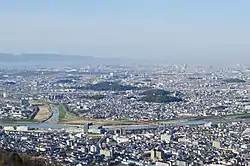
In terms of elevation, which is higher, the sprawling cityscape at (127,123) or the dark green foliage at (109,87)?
the dark green foliage at (109,87)

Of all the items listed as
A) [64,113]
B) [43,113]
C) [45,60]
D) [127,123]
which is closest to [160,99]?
[64,113]

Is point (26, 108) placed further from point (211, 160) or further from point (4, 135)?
point (211, 160)

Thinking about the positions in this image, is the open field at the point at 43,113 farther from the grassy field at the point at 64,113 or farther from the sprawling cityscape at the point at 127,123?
the grassy field at the point at 64,113

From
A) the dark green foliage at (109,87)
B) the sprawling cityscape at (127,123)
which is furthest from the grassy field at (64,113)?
the dark green foliage at (109,87)

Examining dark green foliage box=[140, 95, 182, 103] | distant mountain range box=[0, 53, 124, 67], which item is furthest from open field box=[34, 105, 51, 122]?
distant mountain range box=[0, 53, 124, 67]

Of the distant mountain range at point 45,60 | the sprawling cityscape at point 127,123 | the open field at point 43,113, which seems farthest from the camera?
the distant mountain range at point 45,60

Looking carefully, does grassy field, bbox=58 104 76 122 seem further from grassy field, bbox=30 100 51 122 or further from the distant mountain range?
the distant mountain range

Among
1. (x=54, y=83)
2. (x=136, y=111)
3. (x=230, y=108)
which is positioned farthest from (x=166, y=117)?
(x=54, y=83)

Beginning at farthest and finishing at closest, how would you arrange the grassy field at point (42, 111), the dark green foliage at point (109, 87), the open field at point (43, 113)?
the dark green foliage at point (109, 87)
the grassy field at point (42, 111)
the open field at point (43, 113)
